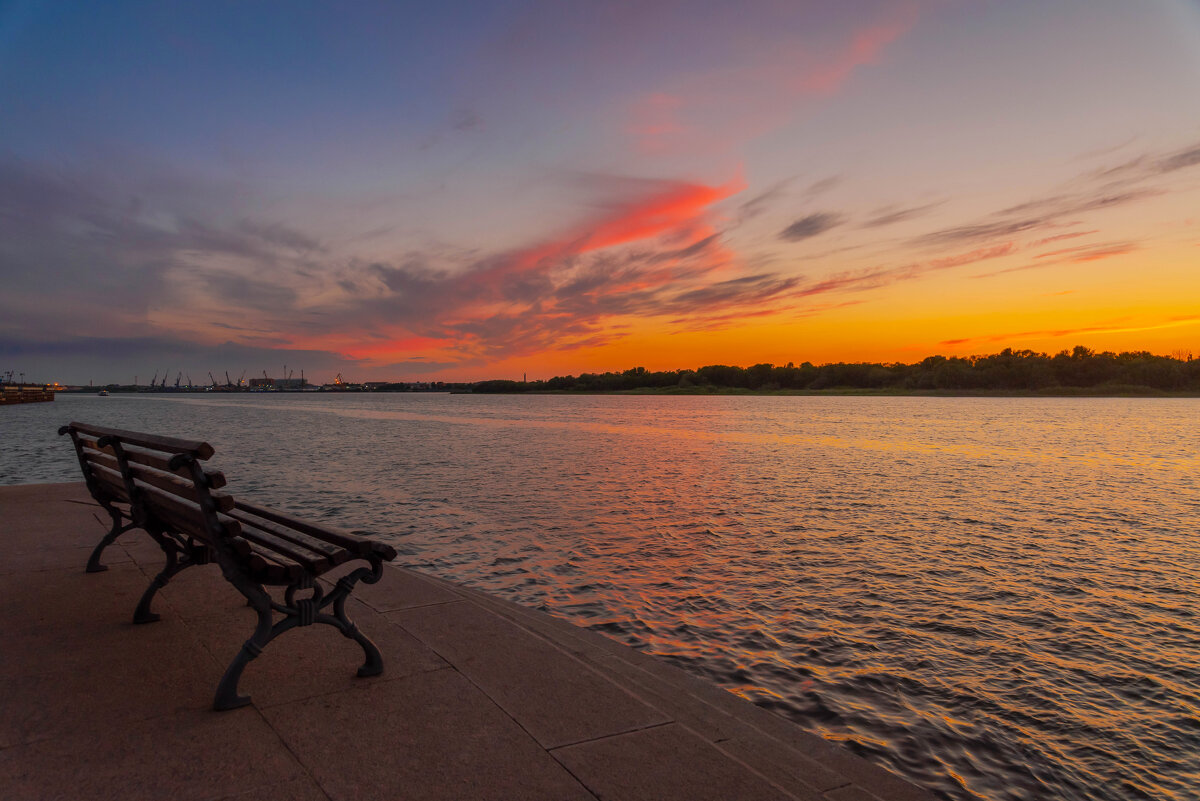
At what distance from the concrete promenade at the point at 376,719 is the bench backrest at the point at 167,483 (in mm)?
941

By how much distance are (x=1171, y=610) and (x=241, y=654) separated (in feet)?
33.6

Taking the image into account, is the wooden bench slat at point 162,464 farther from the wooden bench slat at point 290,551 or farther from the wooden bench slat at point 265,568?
the wooden bench slat at point 290,551

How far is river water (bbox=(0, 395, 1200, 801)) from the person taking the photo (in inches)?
197

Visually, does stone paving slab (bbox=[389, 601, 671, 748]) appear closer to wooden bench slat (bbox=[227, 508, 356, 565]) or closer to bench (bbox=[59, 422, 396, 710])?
bench (bbox=[59, 422, 396, 710])

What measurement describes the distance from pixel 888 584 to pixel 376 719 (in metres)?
7.42

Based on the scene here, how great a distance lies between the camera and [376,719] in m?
3.84

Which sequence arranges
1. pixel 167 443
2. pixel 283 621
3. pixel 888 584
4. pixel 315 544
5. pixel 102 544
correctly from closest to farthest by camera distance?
pixel 283 621
pixel 167 443
pixel 315 544
pixel 102 544
pixel 888 584

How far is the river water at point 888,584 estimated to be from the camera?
5.02 m

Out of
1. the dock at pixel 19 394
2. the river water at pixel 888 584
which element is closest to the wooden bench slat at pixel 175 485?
the river water at pixel 888 584

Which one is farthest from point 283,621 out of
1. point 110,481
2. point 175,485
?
point 110,481

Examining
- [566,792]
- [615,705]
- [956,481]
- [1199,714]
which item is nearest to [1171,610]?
[1199,714]

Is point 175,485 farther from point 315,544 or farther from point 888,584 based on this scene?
point 888,584

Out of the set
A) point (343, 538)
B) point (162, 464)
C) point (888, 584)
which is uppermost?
point (162, 464)

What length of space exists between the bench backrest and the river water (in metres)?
3.94
